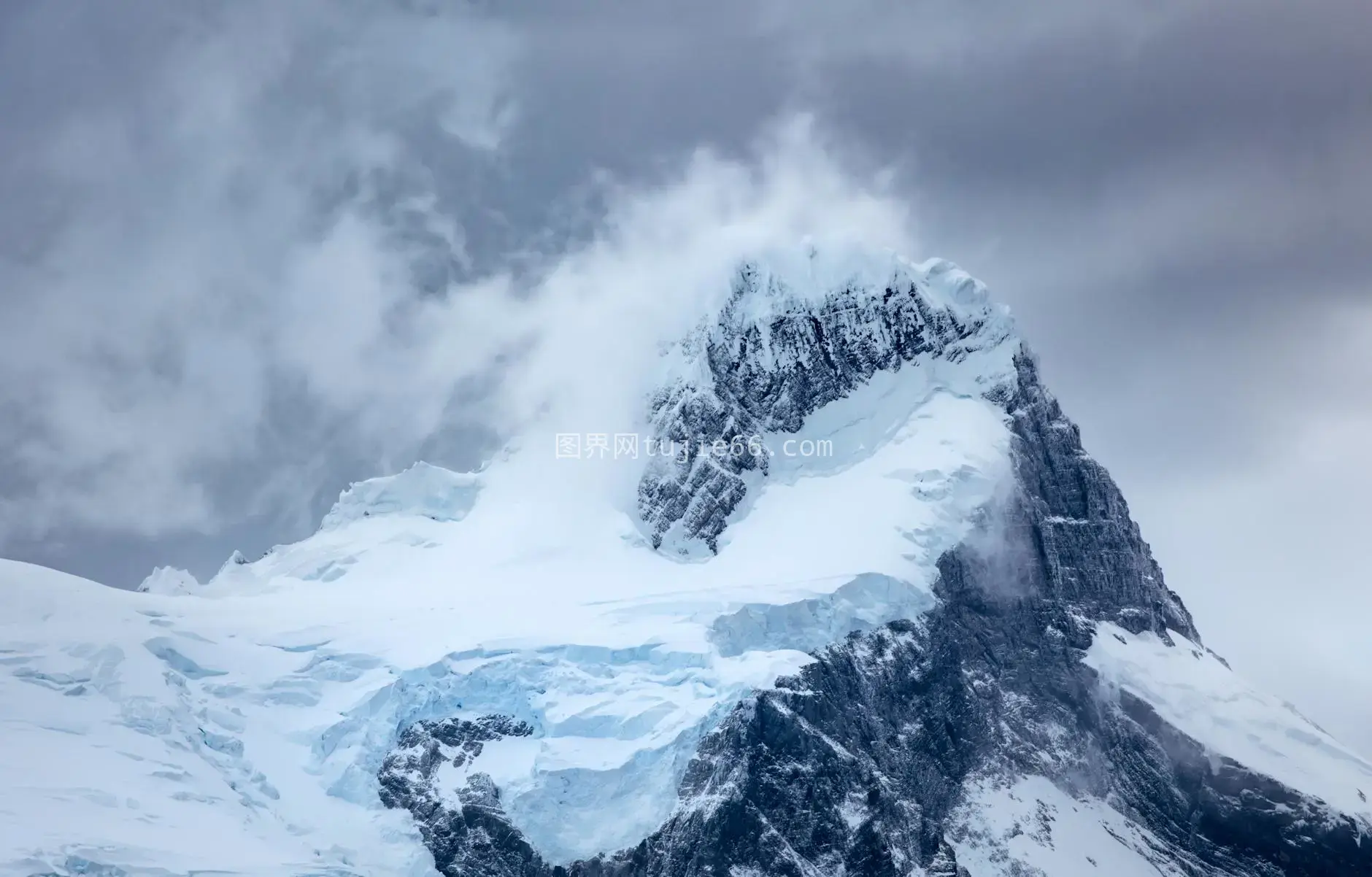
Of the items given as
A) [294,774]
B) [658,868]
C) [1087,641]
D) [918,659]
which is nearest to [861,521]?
[918,659]

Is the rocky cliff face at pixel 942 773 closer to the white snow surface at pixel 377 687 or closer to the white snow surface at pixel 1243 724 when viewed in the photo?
the white snow surface at pixel 1243 724

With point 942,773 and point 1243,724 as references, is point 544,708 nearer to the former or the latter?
point 942,773

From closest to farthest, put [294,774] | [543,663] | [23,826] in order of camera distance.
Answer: [23,826]
[294,774]
[543,663]

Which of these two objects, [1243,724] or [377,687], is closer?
[377,687]

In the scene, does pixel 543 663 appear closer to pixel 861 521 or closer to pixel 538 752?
pixel 538 752

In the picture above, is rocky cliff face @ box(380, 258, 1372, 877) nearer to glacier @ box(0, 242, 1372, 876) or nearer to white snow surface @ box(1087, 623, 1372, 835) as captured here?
glacier @ box(0, 242, 1372, 876)

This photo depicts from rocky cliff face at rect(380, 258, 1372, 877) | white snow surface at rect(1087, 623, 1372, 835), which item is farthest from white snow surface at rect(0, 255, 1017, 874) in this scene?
white snow surface at rect(1087, 623, 1372, 835)

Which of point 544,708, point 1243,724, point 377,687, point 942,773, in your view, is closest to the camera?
point 544,708

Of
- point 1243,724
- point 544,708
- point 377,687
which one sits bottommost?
point 544,708

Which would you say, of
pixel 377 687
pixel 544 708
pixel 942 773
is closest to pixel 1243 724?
pixel 942 773
